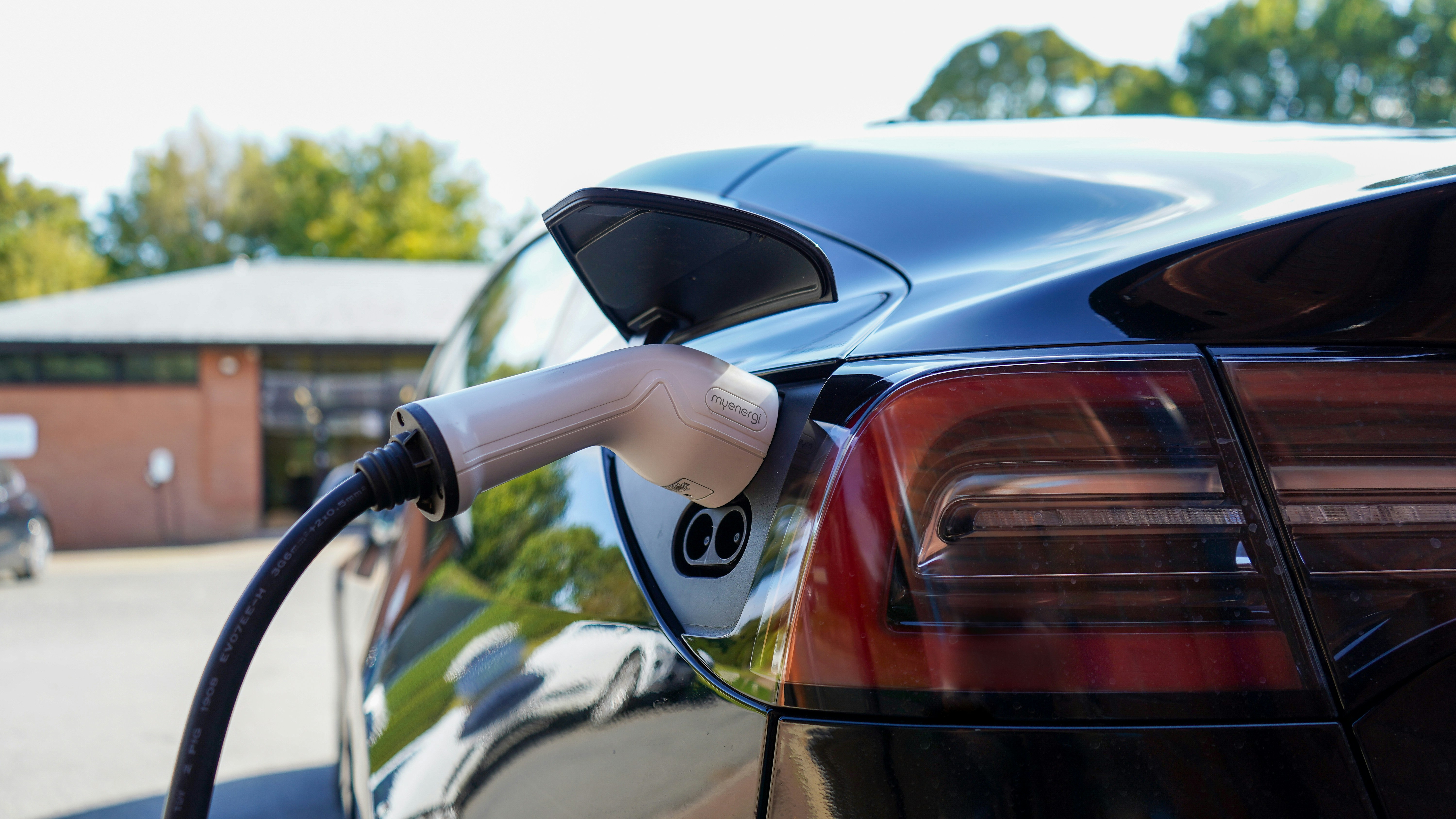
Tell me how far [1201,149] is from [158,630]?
25.3 feet

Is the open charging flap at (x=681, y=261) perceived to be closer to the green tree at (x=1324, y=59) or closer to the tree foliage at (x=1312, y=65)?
the tree foliage at (x=1312, y=65)

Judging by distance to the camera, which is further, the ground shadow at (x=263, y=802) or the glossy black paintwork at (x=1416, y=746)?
the ground shadow at (x=263, y=802)

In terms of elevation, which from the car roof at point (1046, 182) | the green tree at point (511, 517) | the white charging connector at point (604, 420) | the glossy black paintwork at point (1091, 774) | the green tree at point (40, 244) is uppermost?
the car roof at point (1046, 182)

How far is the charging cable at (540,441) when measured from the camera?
34.5 inches

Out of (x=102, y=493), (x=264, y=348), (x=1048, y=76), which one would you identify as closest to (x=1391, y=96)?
(x=1048, y=76)

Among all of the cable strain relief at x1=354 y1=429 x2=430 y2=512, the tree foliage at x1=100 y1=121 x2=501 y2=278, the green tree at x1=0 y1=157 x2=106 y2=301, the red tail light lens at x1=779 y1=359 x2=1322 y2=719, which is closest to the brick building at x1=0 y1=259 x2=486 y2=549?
the cable strain relief at x1=354 y1=429 x2=430 y2=512

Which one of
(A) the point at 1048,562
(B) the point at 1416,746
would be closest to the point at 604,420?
(A) the point at 1048,562

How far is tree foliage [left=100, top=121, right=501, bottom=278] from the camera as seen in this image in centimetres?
4828

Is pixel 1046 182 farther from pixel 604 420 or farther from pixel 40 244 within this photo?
pixel 40 244

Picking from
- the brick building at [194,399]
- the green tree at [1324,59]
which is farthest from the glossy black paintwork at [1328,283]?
the green tree at [1324,59]

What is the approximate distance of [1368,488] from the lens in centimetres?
76

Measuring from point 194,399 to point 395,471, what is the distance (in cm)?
2204

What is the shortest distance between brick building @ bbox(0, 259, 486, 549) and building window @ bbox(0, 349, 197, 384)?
25 millimetres

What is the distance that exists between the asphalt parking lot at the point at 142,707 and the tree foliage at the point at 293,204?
40.7 m
